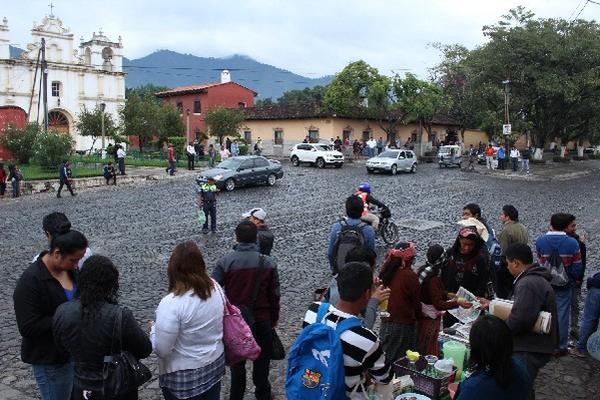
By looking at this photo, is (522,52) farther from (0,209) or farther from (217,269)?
(217,269)

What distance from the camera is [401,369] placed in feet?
15.9

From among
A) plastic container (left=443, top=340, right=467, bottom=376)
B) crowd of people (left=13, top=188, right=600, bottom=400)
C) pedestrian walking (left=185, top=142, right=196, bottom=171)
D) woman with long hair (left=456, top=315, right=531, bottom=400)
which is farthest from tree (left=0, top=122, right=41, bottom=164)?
woman with long hair (left=456, top=315, right=531, bottom=400)

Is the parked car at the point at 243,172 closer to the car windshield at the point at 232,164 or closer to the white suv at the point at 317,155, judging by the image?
the car windshield at the point at 232,164

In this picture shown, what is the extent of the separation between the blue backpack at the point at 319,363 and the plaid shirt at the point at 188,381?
74 cm

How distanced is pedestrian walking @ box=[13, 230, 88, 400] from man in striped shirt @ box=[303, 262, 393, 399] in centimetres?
180

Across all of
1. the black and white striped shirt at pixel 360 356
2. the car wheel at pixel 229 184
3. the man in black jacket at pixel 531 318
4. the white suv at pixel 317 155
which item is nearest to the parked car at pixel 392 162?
the white suv at pixel 317 155

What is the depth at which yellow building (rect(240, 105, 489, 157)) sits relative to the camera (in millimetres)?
44062

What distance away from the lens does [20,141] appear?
97.0 ft

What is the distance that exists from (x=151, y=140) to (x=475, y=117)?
27.7 metres

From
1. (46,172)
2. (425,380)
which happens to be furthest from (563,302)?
(46,172)

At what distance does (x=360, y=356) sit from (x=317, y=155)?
105 feet

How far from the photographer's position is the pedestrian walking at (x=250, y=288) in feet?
16.6

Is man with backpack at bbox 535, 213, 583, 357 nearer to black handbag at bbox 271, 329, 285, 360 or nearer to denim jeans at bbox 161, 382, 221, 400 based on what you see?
black handbag at bbox 271, 329, 285, 360

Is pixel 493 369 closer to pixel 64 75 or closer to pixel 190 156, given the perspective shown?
pixel 190 156
